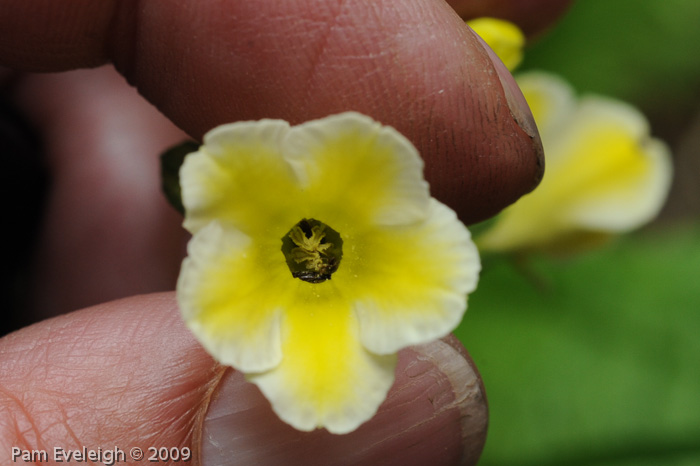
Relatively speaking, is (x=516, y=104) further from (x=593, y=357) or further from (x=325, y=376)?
(x=593, y=357)

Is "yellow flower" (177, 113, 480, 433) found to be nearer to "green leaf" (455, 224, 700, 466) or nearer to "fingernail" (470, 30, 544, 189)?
"fingernail" (470, 30, 544, 189)

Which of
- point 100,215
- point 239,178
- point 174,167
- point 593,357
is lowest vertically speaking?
point 593,357

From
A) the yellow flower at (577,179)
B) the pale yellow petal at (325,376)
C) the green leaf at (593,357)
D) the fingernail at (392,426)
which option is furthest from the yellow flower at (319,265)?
the green leaf at (593,357)

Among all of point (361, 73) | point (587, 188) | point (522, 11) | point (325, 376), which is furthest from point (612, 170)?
point (325, 376)

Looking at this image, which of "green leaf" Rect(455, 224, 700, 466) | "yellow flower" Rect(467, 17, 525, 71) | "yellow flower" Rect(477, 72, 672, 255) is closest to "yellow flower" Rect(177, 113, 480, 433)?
"yellow flower" Rect(467, 17, 525, 71)

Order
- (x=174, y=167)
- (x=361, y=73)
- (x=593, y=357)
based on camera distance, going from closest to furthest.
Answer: (x=361, y=73)
(x=174, y=167)
(x=593, y=357)

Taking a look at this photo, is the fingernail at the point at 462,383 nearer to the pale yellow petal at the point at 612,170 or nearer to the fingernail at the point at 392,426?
the fingernail at the point at 392,426

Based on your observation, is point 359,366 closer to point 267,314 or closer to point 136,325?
point 267,314
